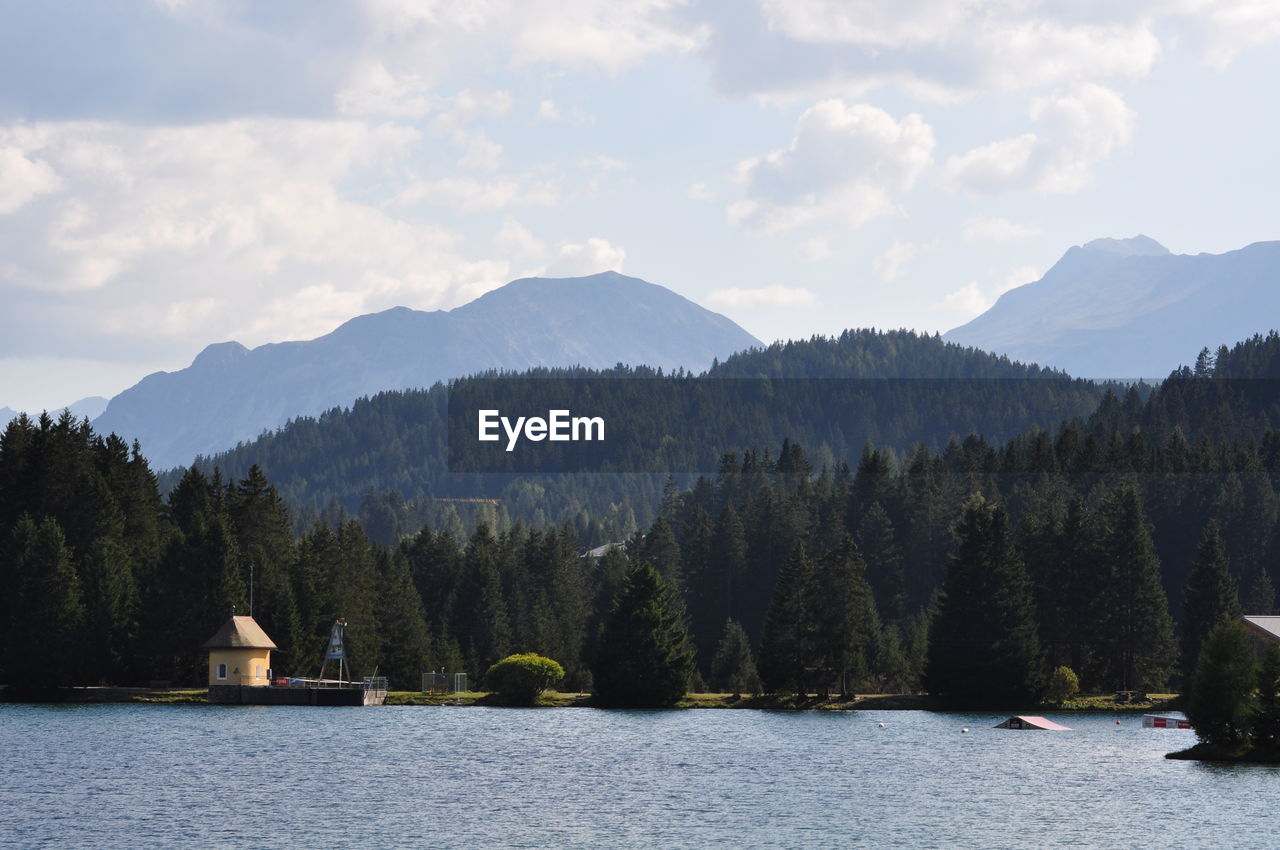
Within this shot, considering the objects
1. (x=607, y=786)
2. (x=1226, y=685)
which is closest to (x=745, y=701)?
(x=1226, y=685)

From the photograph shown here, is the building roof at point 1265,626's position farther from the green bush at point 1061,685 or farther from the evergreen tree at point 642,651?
the evergreen tree at point 642,651

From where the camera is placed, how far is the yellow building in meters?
131

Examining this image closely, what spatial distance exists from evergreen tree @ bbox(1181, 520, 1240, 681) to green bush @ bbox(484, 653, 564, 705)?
163ft

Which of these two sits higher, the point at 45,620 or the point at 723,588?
the point at 723,588

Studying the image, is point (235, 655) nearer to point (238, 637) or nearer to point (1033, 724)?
point (238, 637)

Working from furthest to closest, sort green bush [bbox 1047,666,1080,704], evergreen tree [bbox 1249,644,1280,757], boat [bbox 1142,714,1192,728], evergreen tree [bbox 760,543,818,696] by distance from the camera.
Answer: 1. evergreen tree [bbox 760,543,818,696]
2. green bush [bbox 1047,666,1080,704]
3. boat [bbox 1142,714,1192,728]
4. evergreen tree [bbox 1249,644,1280,757]

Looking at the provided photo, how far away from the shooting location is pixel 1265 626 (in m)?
122

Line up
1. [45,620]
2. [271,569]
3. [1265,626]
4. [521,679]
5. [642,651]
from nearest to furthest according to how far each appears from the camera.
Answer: [1265,626], [642,651], [45,620], [521,679], [271,569]

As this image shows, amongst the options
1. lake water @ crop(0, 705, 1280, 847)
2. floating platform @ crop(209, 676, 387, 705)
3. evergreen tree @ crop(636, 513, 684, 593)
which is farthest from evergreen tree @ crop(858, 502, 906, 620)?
lake water @ crop(0, 705, 1280, 847)

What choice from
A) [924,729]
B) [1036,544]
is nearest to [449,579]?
[1036,544]

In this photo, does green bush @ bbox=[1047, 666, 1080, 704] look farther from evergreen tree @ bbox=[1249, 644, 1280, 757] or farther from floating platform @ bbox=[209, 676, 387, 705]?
floating platform @ bbox=[209, 676, 387, 705]

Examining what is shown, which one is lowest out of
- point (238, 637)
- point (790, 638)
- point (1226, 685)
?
point (1226, 685)

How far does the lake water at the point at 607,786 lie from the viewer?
59500 mm

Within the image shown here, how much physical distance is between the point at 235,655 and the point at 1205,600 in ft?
248
